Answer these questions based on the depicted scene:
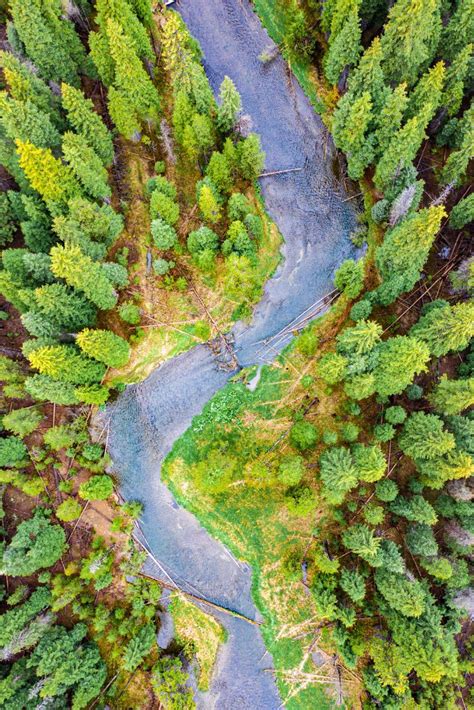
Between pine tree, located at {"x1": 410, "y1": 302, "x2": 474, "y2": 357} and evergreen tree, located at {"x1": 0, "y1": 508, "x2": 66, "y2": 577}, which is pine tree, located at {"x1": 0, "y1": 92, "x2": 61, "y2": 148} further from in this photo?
pine tree, located at {"x1": 410, "y1": 302, "x2": 474, "y2": 357}

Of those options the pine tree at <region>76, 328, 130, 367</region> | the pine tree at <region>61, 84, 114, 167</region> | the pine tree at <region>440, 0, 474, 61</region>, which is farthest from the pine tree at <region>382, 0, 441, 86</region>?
the pine tree at <region>76, 328, 130, 367</region>

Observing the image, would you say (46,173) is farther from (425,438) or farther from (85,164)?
(425,438)

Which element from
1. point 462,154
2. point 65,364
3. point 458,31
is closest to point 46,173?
point 65,364

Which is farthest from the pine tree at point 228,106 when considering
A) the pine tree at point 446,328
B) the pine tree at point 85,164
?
the pine tree at point 446,328

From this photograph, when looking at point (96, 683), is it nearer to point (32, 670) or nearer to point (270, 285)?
point (32, 670)

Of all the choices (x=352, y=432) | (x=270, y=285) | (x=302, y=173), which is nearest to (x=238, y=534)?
(x=352, y=432)
